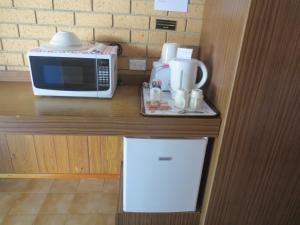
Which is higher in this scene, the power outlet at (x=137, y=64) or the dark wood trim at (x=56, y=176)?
the power outlet at (x=137, y=64)

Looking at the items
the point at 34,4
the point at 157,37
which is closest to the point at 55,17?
the point at 34,4

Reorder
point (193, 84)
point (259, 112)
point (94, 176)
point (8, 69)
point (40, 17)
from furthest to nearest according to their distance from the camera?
point (94, 176)
point (8, 69)
point (40, 17)
point (193, 84)
point (259, 112)

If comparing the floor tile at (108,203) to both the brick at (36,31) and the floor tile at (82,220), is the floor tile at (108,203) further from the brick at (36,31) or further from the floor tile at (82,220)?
the brick at (36,31)

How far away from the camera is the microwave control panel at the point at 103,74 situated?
1.08 metres

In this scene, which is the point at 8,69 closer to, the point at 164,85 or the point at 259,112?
the point at 164,85

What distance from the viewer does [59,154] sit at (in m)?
1.65

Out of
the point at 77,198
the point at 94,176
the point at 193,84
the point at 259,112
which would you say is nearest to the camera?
the point at 259,112

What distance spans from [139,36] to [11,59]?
0.83 m

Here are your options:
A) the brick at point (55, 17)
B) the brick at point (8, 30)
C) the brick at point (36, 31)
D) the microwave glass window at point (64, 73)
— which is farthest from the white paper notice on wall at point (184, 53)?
the brick at point (8, 30)

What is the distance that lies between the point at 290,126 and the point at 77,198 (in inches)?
57.5

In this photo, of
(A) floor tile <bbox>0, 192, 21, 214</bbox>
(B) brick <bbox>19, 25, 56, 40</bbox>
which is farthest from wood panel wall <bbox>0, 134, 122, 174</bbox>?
(B) brick <bbox>19, 25, 56, 40</bbox>

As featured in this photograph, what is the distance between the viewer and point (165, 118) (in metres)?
0.96

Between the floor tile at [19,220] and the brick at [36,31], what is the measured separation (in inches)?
46.4

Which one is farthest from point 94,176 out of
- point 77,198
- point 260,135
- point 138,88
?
point 260,135
